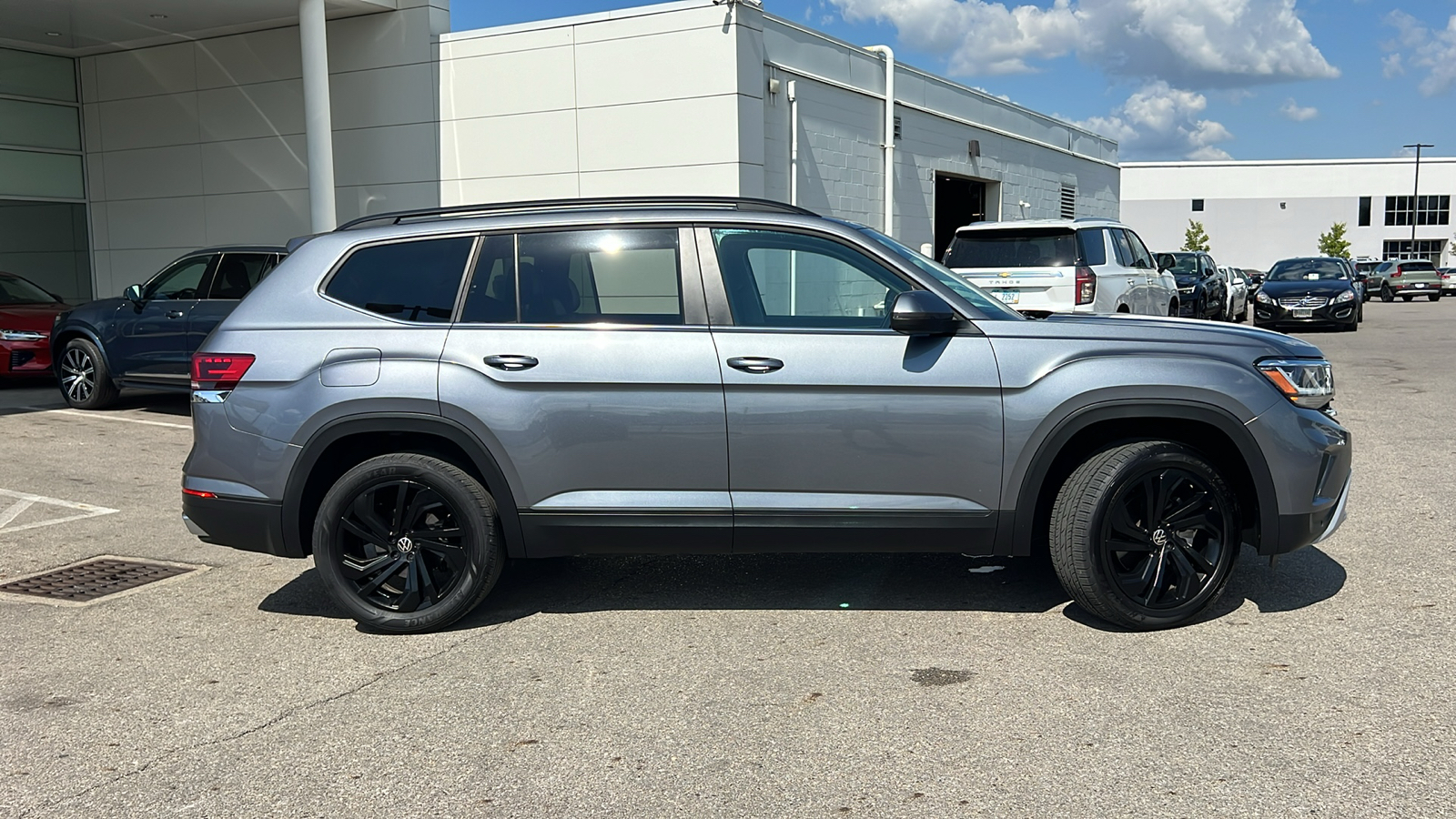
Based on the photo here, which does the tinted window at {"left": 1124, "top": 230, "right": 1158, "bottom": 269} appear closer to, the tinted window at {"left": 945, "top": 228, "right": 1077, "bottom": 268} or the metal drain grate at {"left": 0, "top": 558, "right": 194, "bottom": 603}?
the tinted window at {"left": 945, "top": 228, "right": 1077, "bottom": 268}

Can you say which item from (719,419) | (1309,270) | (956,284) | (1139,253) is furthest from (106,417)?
(1309,270)

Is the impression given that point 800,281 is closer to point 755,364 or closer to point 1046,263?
point 755,364

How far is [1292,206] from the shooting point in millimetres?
87875

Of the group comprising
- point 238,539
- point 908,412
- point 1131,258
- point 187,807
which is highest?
point 1131,258

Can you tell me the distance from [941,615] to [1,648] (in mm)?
3964

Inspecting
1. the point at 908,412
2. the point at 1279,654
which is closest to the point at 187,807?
the point at 908,412

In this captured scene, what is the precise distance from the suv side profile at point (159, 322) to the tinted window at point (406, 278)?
675cm

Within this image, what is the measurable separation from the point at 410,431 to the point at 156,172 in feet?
54.4

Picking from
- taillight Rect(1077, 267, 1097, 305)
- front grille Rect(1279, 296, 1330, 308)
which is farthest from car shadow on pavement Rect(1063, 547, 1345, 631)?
front grille Rect(1279, 296, 1330, 308)

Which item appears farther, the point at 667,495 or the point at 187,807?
the point at 667,495

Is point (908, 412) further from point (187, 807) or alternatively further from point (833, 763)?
point (187, 807)

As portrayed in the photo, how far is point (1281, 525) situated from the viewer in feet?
15.6

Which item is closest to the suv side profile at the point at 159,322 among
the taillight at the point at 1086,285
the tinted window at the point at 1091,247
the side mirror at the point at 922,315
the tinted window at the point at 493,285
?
the tinted window at the point at 493,285

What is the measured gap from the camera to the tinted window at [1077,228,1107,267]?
1267 centimetres
